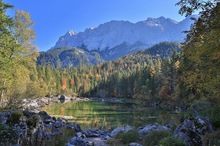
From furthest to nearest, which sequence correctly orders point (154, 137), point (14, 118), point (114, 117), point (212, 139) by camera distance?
point (114, 117), point (154, 137), point (14, 118), point (212, 139)

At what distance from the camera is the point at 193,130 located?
11.6 metres

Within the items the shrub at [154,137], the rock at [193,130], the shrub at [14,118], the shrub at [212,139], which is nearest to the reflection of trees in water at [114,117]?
the shrub at [154,137]

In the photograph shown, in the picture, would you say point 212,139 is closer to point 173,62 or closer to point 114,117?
point 114,117

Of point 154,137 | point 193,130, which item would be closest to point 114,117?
point 154,137

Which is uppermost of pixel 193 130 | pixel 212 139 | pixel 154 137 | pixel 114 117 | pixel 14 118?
pixel 14 118

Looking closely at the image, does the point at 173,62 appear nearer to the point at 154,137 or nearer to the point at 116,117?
the point at 116,117

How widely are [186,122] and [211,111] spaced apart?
685 centimetres

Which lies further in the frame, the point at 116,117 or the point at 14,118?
the point at 116,117

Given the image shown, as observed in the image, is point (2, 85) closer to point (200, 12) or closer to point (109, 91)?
point (200, 12)

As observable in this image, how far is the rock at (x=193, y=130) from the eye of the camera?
11078 mm

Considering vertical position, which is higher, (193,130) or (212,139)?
(193,130)

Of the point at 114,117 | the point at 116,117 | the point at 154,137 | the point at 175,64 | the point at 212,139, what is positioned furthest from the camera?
the point at 175,64

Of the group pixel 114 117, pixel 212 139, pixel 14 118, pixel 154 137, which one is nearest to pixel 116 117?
pixel 114 117

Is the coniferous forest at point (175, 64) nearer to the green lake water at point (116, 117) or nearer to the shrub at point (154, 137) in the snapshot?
the shrub at point (154, 137)
